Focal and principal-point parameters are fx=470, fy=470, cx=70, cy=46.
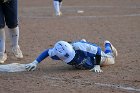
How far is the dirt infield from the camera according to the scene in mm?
7091

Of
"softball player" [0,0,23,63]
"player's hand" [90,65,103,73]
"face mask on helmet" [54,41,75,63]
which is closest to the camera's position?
"face mask on helmet" [54,41,75,63]

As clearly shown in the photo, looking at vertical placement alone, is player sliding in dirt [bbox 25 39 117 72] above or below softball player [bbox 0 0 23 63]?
below

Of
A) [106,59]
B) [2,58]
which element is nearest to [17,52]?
[2,58]

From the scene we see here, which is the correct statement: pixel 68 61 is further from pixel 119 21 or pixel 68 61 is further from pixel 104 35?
pixel 119 21

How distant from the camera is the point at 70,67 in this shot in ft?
28.7

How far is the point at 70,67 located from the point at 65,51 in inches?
33.5

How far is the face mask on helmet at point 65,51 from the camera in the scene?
26.1ft

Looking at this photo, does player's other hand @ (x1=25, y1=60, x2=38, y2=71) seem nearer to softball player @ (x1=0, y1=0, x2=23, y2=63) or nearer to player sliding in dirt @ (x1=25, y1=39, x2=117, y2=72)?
player sliding in dirt @ (x1=25, y1=39, x2=117, y2=72)

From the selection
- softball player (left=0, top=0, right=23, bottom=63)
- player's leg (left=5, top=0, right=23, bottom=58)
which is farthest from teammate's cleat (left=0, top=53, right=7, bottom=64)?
player's leg (left=5, top=0, right=23, bottom=58)

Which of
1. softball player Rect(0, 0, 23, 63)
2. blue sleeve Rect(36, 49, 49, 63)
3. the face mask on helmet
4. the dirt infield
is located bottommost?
the dirt infield

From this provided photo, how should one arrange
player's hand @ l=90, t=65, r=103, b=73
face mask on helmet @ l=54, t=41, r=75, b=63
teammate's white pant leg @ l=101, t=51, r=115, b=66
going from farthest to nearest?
1. teammate's white pant leg @ l=101, t=51, r=115, b=66
2. player's hand @ l=90, t=65, r=103, b=73
3. face mask on helmet @ l=54, t=41, r=75, b=63

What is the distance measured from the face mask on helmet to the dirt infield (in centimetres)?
29

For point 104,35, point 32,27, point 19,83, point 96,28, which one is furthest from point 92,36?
point 19,83

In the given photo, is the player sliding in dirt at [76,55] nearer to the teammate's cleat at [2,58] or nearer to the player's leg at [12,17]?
the teammate's cleat at [2,58]
